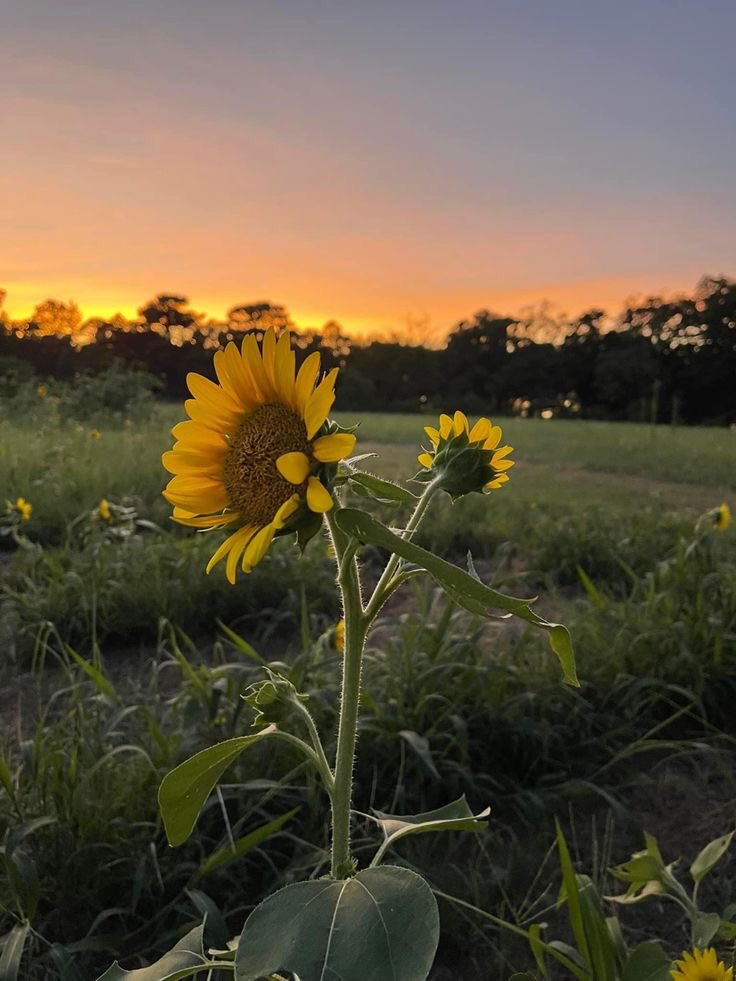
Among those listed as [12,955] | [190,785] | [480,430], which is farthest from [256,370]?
[12,955]

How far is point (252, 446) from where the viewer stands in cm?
69

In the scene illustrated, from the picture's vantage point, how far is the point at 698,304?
25578mm

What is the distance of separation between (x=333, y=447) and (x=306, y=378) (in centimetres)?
6

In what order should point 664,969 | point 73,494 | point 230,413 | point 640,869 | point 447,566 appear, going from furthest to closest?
point 73,494 < point 640,869 < point 664,969 < point 230,413 < point 447,566

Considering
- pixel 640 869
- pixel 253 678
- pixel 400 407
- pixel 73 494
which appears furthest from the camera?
pixel 400 407

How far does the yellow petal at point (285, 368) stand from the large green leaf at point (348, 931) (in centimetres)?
38

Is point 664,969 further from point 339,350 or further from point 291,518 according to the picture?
point 339,350

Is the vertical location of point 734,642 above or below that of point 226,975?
above

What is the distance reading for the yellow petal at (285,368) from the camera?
664 mm

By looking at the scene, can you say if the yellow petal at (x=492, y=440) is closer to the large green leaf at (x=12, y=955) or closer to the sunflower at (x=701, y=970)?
→ the sunflower at (x=701, y=970)

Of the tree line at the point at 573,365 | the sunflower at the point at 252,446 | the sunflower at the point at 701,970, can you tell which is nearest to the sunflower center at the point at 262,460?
the sunflower at the point at 252,446

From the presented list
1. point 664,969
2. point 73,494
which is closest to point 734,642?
point 664,969

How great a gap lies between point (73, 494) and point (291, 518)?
382cm

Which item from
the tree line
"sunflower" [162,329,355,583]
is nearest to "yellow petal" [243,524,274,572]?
"sunflower" [162,329,355,583]
